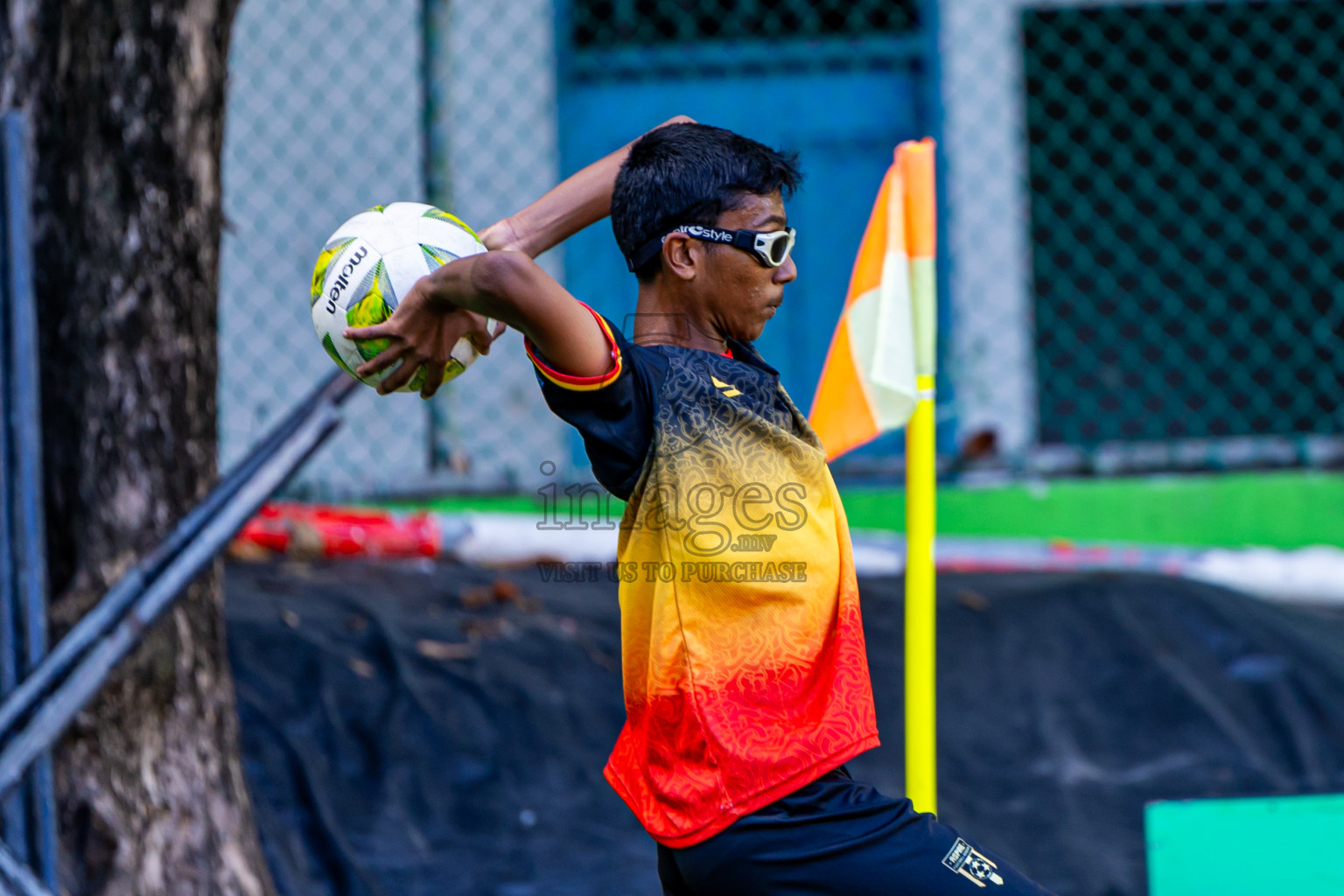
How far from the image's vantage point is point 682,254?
5.42 ft

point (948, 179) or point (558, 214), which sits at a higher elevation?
point (948, 179)

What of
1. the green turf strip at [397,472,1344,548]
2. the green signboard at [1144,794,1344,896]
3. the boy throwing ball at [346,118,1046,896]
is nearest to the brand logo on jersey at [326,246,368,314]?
the boy throwing ball at [346,118,1046,896]

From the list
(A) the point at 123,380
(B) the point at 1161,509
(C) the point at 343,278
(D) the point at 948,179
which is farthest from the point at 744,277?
(D) the point at 948,179

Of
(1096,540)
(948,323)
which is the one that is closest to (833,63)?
(948,323)

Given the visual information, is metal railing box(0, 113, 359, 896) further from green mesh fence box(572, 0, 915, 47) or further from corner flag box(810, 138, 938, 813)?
green mesh fence box(572, 0, 915, 47)

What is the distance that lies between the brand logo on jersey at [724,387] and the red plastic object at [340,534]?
287 centimetres

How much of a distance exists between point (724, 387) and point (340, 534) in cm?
297

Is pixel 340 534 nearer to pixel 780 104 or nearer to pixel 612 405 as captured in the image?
pixel 780 104

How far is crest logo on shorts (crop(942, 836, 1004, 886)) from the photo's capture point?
1.55 meters

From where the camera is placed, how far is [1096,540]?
15.5 feet

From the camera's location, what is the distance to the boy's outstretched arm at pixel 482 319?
1.43m

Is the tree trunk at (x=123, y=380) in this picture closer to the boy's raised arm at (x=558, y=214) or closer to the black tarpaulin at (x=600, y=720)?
the black tarpaulin at (x=600, y=720)

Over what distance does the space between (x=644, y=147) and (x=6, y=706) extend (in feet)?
4.89

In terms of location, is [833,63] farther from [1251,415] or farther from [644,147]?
[644,147]
